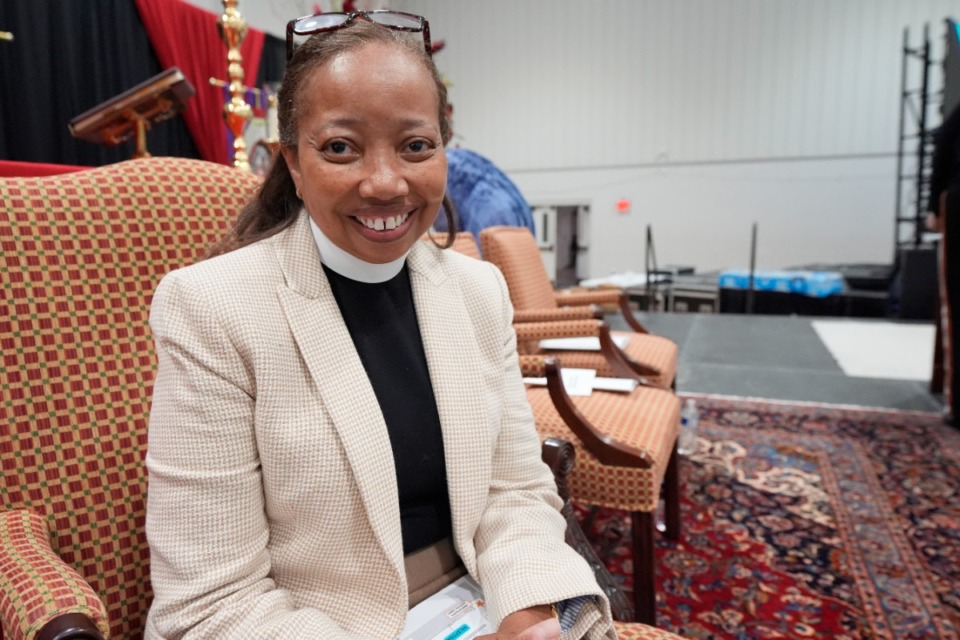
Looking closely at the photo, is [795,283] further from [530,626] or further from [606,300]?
[530,626]

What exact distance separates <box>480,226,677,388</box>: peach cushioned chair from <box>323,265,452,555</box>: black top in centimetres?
141

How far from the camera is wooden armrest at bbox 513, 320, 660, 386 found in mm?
2240

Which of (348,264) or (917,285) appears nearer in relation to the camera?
(348,264)

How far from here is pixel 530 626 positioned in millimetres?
813

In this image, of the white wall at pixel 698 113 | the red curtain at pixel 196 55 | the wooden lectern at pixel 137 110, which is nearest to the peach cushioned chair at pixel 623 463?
the wooden lectern at pixel 137 110

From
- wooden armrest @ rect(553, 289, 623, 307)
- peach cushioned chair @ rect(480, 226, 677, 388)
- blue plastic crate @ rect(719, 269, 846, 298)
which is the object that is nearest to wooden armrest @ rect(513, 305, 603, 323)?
peach cushioned chair @ rect(480, 226, 677, 388)

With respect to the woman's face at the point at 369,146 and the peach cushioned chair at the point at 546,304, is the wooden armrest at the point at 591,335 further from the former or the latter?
the woman's face at the point at 369,146

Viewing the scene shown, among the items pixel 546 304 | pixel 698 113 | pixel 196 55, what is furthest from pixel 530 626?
pixel 698 113

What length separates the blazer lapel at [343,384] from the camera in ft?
2.69

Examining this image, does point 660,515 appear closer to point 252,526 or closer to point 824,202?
point 252,526

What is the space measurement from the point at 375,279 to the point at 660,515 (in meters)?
1.80

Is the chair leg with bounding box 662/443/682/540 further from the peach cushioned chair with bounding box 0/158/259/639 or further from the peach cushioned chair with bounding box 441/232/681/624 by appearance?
the peach cushioned chair with bounding box 0/158/259/639

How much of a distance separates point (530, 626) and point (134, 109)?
2405 mm

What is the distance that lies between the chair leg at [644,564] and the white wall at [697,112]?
7.30 meters
